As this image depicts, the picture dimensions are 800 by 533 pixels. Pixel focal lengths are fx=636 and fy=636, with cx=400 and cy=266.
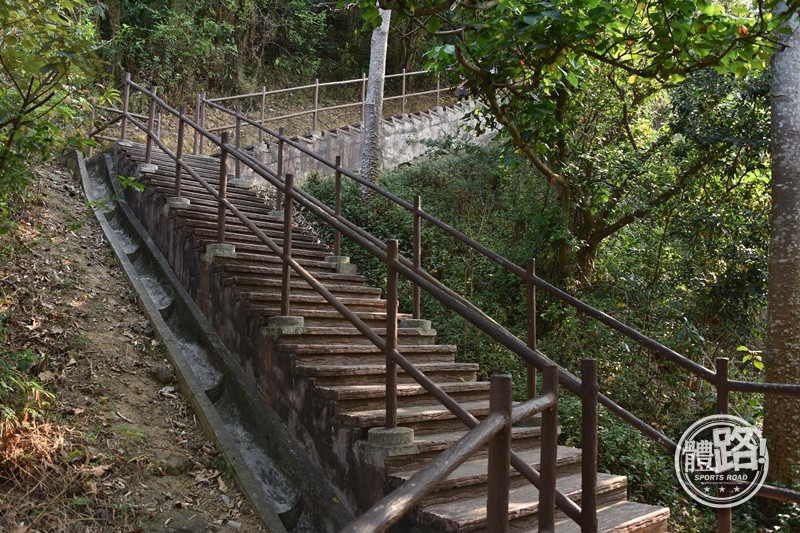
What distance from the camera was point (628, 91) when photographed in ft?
26.9

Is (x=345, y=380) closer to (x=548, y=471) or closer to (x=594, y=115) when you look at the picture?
(x=548, y=471)

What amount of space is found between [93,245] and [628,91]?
21.7 feet

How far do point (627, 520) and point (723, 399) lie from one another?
2.68ft

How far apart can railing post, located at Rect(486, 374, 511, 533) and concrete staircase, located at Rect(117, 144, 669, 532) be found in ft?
2.84

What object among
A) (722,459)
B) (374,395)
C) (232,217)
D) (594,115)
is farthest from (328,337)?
(594,115)

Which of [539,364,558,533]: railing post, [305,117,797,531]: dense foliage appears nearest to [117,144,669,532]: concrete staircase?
[539,364,558,533]: railing post

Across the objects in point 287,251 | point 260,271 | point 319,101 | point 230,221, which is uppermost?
point 319,101

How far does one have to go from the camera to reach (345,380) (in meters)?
4.00

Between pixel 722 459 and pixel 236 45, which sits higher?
pixel 236 45

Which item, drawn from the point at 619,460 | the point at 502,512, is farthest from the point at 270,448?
the point at 619,460

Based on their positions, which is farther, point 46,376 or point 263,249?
point 263,249

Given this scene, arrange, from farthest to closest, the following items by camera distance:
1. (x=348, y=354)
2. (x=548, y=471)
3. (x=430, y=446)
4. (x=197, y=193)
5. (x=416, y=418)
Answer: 1. (x=197, y=193)
2. (x=348, y=354)
3. (x=416, y=418)
4. (x=430, y=446)
5. (x=548, y=471)

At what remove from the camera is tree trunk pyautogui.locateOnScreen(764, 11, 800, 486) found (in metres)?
4.86

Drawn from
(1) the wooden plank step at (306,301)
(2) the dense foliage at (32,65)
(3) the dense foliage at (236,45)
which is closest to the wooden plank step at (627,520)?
(1) the wooden plank step at (306,301)
